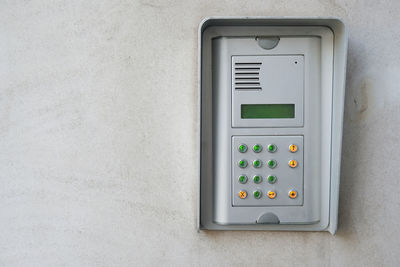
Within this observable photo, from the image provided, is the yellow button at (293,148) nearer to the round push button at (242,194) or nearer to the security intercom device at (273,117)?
the security intercom device at (273,117)

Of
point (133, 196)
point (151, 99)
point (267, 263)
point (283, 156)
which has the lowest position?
point (267, 263)

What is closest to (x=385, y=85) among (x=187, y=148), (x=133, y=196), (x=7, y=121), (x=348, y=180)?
(x=348, y=180)

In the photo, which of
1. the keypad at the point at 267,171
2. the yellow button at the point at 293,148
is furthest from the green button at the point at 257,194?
the yellow button at the point at 293,148

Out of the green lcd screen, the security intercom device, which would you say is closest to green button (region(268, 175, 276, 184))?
the security intercom device

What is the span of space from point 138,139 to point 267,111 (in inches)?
11.9

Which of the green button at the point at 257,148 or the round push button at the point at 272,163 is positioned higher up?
the green button at the point at 257,148

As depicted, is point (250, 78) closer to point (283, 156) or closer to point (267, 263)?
point (283, 156)

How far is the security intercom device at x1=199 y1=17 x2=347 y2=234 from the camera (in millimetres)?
750

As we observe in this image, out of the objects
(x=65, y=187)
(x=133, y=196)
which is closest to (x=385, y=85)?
(x=133, y=196)

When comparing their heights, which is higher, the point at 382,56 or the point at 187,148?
the point at 382,56

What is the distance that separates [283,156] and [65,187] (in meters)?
0.51

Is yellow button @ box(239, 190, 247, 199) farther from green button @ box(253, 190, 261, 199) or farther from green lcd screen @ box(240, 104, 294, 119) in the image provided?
green lcd screen @ box(240, 104, 294, 119)

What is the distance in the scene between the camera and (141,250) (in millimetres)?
827

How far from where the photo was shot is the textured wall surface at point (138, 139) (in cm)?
80
